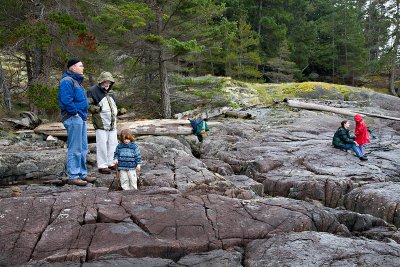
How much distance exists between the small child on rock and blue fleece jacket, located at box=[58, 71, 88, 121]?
0.99 meters

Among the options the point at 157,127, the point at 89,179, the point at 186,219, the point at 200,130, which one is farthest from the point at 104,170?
the point at 200,130

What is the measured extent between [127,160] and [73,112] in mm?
1363

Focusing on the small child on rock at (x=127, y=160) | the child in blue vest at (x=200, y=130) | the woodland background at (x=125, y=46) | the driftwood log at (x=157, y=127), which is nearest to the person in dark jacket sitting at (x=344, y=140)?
the child in blue vest at (x=200, y=130)

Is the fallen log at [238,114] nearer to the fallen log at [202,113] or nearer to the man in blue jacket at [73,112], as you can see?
the fallen log at [202,113]

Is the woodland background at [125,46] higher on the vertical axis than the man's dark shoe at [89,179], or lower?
higher

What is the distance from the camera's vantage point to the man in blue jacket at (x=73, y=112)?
21.6 feet

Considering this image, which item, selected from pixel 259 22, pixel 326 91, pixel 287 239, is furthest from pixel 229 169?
pixel 259 22

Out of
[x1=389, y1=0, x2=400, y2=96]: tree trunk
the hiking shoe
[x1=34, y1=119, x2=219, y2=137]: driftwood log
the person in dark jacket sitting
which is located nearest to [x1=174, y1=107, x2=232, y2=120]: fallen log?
[x1=34, y1=119, x2=219, y2=137]: driftwood log

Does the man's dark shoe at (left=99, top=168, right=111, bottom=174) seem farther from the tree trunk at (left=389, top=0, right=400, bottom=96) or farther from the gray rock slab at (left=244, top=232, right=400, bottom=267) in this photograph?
the tree trunk at (left=389, top=0, right=400, bottom=96)

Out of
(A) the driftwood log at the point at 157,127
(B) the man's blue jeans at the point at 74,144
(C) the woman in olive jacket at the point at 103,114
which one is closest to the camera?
(B) the man's blue jeans at the point at 74,144

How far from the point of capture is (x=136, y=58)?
59.2 feet

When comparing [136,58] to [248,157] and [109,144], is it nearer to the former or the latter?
[248,157]

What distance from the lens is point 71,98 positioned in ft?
21.7

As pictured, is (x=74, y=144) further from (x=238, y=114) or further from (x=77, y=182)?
(x=238, y=114)
